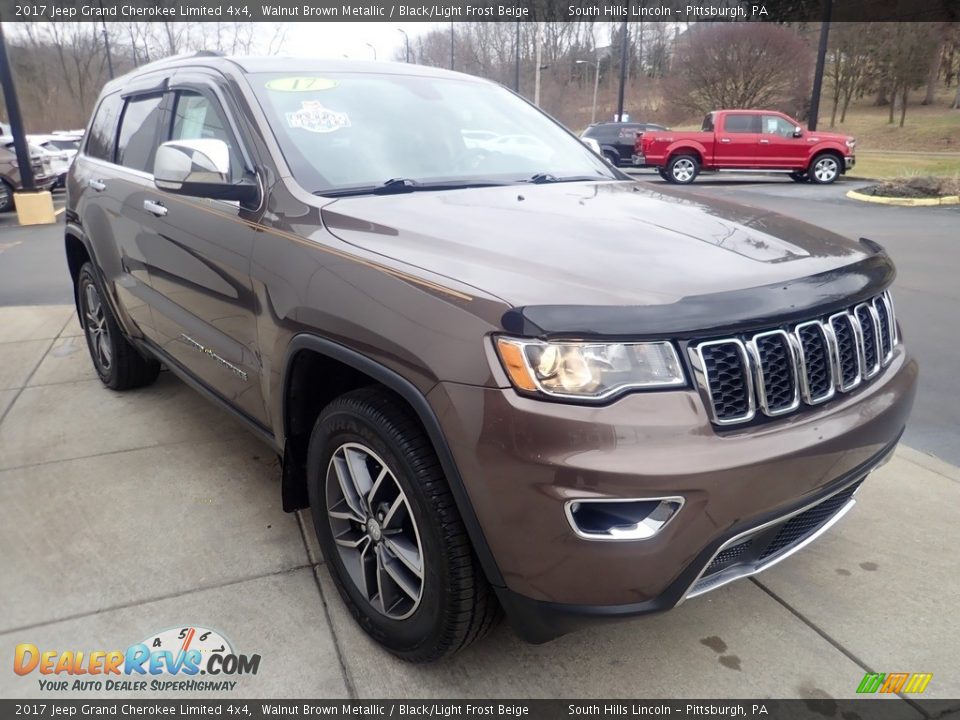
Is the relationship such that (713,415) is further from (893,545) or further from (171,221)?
(171,221)

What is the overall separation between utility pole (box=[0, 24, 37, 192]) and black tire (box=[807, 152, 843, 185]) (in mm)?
17733

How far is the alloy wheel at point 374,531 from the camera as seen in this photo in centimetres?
214

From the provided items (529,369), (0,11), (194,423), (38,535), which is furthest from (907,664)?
(0,11)

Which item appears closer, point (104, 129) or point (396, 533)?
point (396, 533)

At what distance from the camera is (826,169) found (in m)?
19.0

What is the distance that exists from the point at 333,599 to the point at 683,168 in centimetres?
1910

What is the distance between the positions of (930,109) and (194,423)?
49.8 meters

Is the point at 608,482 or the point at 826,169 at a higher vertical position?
the point at 608,482

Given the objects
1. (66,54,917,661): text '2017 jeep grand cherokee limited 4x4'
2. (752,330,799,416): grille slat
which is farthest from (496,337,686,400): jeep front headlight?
(752,330,799,416): grille slat

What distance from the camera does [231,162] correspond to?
A: 2787 millimetres

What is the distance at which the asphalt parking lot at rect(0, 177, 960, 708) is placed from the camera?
2256 mm

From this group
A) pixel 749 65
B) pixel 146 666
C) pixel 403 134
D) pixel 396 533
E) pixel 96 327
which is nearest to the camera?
pixel 396 533

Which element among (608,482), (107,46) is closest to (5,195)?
(608,482)

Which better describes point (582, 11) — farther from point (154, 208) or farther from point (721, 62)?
point (154, 208)
